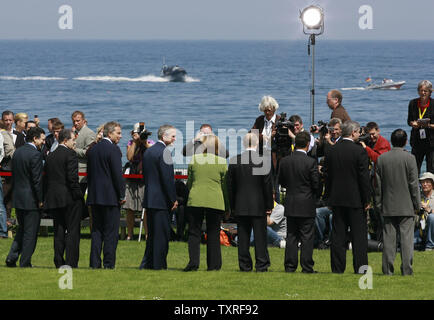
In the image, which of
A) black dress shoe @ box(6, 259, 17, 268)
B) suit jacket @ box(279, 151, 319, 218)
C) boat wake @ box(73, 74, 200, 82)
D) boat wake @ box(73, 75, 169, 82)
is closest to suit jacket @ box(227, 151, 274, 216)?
suit jacket @ box(279, 151, 319, 218)

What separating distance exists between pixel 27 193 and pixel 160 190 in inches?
70.7

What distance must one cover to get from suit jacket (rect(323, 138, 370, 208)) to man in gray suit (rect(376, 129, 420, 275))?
0.21 meters

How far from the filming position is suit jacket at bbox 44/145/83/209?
440 inches

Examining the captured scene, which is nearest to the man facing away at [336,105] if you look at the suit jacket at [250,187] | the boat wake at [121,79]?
the suit jacket at [250,187]

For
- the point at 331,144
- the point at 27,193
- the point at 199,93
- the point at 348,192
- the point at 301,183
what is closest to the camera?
the point at 348,192

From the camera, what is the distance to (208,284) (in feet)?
33.0

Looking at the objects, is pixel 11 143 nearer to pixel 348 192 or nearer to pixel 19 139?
pixel 19 139

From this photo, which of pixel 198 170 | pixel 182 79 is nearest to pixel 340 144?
pixel 198 170

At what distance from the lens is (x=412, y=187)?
10.6 metres

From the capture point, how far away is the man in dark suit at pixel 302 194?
1086 centimetres

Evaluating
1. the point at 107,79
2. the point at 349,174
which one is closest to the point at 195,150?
the point at 349,174

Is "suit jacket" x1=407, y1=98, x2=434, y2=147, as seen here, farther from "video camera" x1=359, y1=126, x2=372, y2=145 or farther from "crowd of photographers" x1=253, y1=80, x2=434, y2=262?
"video camera" x1=359, y1=126, x2=372, y2=145

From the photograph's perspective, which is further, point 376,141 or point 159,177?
point 376,141

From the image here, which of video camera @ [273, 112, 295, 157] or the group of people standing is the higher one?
video camera @ [273, 112, 295, 157]
